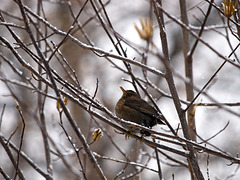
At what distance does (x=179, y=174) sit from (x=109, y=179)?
80.4 inches

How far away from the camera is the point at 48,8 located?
38.5ft

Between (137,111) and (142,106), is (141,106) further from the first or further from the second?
(137,111)

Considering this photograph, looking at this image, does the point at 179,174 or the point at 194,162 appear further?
the point at 179,174

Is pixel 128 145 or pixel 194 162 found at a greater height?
pixel 128 145

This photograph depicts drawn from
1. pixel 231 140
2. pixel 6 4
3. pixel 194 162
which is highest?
pixel 6 4

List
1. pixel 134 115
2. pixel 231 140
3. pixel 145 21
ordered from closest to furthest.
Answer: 1. pixel 145 21
2. pixel 134 115
3. pixel 231 140

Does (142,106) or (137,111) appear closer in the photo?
(142,106)

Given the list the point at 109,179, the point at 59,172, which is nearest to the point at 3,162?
the point at 59,172

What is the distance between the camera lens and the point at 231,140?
10641mm

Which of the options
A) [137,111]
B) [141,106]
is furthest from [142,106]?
[137,111]

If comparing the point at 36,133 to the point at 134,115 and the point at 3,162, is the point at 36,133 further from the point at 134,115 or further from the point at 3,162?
the point at 134,115

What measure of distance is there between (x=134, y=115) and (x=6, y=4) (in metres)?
8.91

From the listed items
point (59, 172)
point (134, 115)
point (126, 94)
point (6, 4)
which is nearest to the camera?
point (134, 115)

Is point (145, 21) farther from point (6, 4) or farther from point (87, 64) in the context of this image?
point (6, 4)
